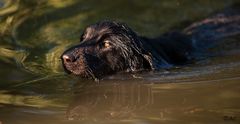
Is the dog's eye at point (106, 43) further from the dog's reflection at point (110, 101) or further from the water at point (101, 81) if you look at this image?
the dog's reflection at point (110, 101)

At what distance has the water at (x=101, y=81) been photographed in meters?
4.66

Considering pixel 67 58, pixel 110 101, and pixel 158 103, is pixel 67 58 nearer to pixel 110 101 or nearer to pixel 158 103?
pixel 110 101

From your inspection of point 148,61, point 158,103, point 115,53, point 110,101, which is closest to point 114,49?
point 115,53

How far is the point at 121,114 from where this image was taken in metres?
4.69

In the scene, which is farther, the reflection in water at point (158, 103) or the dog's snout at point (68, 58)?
the dog's snout at point (68, 58)

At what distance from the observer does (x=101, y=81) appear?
661cm

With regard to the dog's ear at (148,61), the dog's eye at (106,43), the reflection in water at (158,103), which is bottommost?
the reflection in water at (158,103)

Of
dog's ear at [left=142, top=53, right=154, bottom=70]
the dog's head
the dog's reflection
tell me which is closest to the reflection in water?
the dog's reflection

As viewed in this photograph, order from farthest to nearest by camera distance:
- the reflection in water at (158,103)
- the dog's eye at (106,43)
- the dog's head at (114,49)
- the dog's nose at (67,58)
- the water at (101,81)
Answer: the dog's eye at (106,43), the dog's head at (114,49), the dog's nose at (67,58), the water at (101,81), the reflection in water at (158,103)

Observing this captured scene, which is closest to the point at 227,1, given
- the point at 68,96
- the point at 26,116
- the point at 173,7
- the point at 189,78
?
the point at 173,7

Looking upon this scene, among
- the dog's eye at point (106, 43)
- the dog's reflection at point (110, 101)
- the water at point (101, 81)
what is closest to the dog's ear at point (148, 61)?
the water at point (101, 81)

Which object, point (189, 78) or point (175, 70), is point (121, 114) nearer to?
point (189, 78)

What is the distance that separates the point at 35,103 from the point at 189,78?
6.47 ft

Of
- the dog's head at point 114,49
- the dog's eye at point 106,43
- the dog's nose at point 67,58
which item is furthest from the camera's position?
the dog's eye at point 106,43
